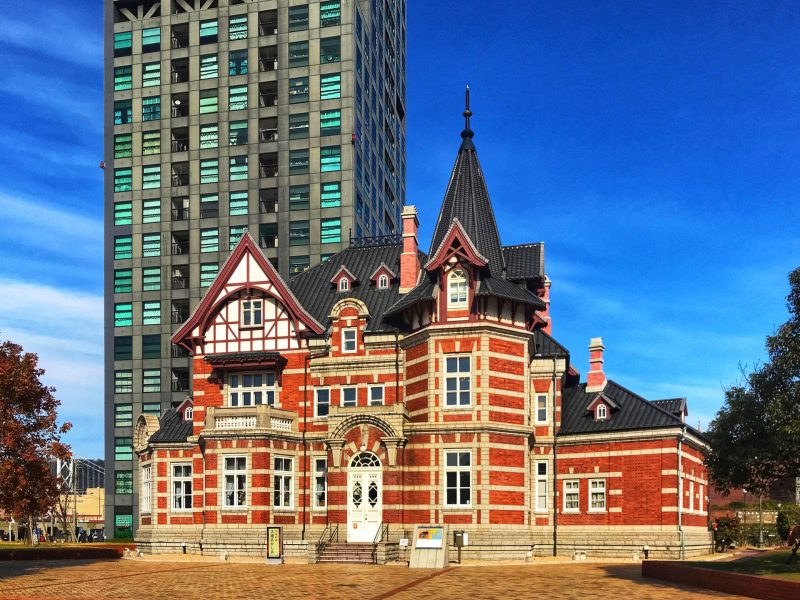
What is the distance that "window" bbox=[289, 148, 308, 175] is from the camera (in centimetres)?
8700

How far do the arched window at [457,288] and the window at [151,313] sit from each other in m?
50.3

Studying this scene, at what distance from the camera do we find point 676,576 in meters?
31.8

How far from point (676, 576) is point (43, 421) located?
80.8 ft

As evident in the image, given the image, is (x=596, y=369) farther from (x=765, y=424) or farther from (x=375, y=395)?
(x=765, y=424)

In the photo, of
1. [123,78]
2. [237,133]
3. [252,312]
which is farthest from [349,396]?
[123,78]

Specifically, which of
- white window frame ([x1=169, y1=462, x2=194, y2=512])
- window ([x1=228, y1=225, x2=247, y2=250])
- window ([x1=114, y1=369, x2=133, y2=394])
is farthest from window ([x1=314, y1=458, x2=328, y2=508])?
window ([x1=114, y1=369, x2=133, y2=394])

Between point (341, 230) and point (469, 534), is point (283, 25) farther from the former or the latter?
point (469, 534)

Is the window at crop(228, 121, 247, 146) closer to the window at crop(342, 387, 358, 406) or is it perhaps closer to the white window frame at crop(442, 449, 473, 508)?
the window at crop(342, 387, 358, 406)

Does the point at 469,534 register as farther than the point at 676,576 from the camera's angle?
Yes

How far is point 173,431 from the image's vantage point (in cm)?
5100

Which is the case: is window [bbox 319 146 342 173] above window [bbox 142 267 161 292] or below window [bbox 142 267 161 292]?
above

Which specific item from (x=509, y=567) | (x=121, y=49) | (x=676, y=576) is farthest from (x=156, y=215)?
(x=676, y=576)

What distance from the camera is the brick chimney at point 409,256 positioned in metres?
48.8

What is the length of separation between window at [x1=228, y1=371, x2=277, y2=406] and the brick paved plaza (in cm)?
925
